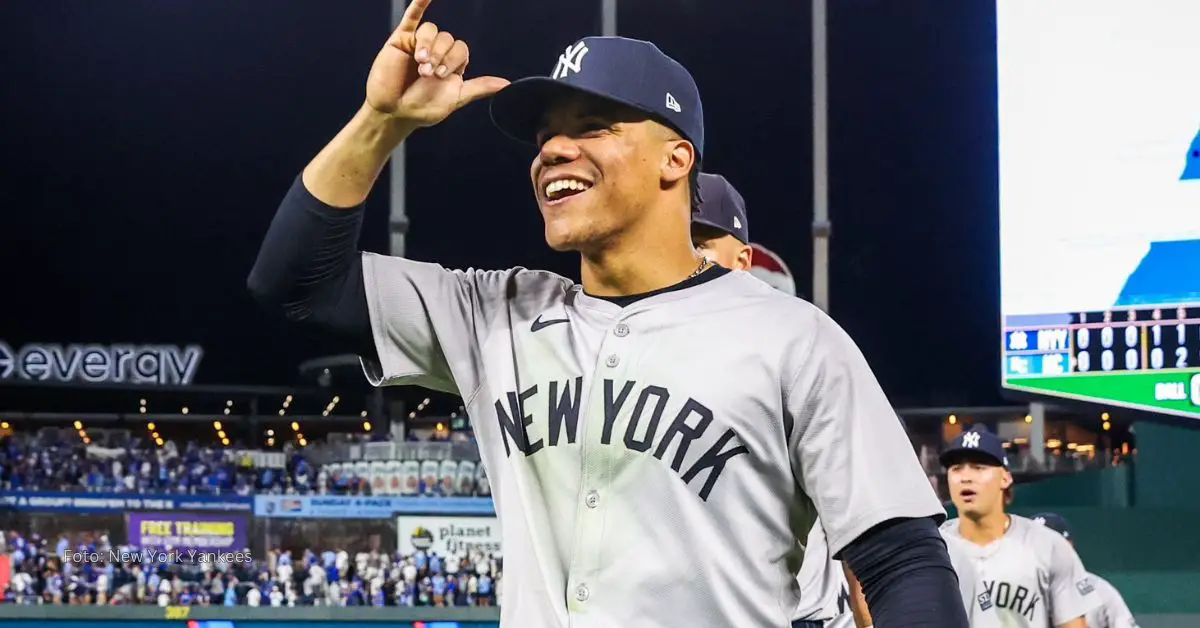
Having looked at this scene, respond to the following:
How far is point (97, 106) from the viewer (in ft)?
55.3

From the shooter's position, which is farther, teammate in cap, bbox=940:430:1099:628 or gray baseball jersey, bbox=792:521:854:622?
teammate in cap, bbox=940:430:1099:628

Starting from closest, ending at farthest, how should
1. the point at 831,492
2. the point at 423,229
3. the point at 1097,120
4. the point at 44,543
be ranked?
1. the point at 831,492
2. the point at 1097,120
3. the point at 44,543
4. the point at 423,229

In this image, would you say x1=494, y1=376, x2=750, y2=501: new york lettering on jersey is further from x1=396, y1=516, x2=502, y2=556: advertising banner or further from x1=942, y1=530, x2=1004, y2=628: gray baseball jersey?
x1=396, y1=516, x2=502, y2=556: advertising banner

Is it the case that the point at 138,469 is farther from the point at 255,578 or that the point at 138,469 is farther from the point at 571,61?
the point at 571,61

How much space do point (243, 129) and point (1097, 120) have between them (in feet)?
38.9

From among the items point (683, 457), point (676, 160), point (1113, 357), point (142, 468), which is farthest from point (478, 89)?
point (142, 468)

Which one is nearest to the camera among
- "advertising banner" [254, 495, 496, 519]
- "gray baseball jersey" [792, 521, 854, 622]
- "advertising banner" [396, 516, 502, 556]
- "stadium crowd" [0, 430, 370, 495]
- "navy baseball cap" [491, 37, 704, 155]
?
"navy baseball cap" [491, 37, 704, 155]

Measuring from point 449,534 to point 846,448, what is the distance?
27.8ft

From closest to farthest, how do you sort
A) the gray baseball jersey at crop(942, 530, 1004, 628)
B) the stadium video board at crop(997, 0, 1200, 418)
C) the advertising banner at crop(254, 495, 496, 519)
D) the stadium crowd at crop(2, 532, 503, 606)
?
the gray baseball jersey at crop(942, 530, 1004, 628) < the stadium video board at crop(997, 0, 1200, 418) < the stadium crowd at crop(2, 532, 503, 606) < the advertising banner at crop(254, 495, 496, 519)

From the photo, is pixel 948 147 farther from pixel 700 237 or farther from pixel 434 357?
pixel 434 357

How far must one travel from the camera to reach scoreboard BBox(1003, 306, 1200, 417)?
7559mm

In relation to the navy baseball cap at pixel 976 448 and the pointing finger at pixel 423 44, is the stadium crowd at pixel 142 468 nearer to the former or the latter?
the navy baseball cap at pixel 976 448

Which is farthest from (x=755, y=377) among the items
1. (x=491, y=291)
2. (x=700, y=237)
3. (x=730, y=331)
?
(x=700, y=237)

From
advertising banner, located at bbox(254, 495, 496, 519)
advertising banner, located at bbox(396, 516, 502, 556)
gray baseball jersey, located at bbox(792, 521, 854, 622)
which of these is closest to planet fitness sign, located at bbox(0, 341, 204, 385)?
advertising banner, located at bbox(254, 495, 496, 519)
